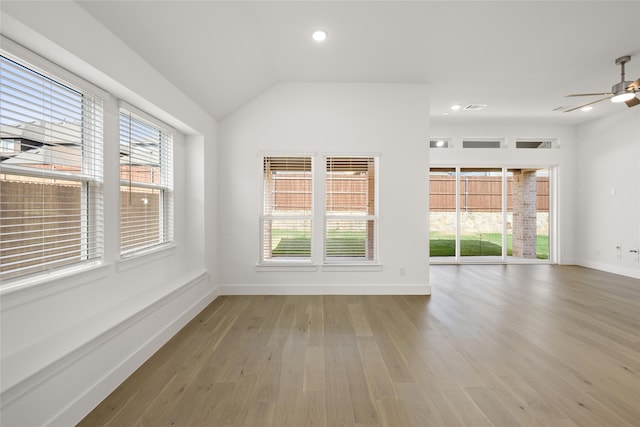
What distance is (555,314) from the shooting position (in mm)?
3373

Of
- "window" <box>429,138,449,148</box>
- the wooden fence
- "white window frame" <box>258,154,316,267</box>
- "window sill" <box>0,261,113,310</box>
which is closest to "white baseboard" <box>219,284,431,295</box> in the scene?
"white window frame" <box>258,154,316,267</box>

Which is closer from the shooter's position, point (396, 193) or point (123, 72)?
point (123, 72)

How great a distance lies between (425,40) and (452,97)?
187 centimetres

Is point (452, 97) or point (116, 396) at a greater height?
point (452, 97)

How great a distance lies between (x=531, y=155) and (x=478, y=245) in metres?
2.26

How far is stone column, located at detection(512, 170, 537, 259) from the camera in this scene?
6.46 meters

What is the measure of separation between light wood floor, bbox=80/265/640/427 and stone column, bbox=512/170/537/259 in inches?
107

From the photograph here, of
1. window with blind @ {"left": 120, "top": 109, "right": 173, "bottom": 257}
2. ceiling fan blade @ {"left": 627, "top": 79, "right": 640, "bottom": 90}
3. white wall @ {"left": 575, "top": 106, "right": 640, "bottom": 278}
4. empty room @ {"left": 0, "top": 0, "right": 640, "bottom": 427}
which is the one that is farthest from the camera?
white wall @ {"left": 575, "top": 106, "right": 640, "bottom": 278}

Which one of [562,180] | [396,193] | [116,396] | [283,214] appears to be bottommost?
[116,396]

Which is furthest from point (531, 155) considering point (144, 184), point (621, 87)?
point (144, 184)

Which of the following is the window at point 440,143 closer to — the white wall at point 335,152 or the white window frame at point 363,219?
the white wall at point 335,152

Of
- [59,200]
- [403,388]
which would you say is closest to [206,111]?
[59,200]

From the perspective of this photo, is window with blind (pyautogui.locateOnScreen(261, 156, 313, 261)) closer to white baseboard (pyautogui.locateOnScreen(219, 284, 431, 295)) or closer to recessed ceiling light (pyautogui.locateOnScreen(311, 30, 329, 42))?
white baseboard (pyautogui.locateOnScreen(219, 284, 431, 295))

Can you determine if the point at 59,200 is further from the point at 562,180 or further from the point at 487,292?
the point at 562,180
